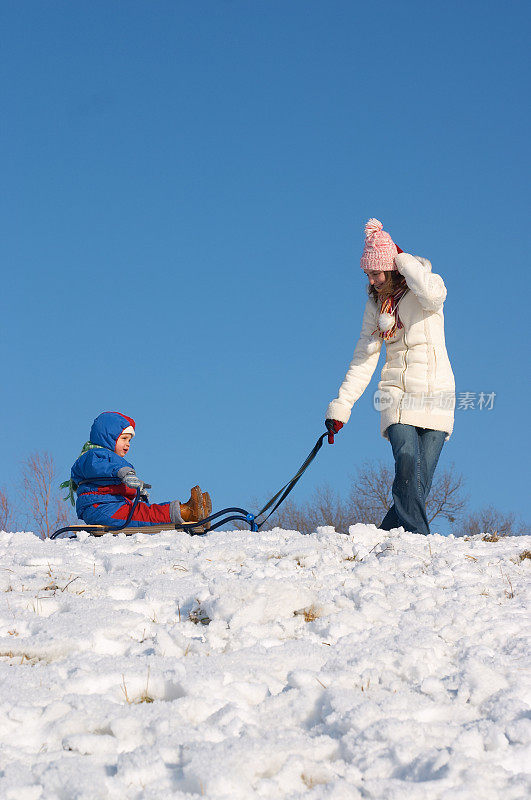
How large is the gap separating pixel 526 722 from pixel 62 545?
176 inches

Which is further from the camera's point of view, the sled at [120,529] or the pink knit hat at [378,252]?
the sled at [120,529]

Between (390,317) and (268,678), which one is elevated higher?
(390,317)

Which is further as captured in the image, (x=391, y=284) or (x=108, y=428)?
(x=108, y=428)

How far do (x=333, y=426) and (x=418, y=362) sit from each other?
1067 millimetres

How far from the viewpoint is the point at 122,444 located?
1008cm

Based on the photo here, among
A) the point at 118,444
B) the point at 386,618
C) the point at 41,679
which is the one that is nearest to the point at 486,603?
the point at 386,618

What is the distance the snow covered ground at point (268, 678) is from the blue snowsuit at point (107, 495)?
4182 mm

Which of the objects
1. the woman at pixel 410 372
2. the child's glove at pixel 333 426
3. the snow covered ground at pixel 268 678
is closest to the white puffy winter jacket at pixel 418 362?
the woman at pixel 410 372

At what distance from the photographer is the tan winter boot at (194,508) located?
30.9 ft

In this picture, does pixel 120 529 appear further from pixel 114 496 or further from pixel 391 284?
pixel 391 284

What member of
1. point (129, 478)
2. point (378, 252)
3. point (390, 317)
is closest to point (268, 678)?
point (390, 317)

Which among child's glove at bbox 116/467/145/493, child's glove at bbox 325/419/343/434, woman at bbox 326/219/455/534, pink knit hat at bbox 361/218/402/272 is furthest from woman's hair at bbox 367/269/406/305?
child's glove at bbox 116/467/145/493

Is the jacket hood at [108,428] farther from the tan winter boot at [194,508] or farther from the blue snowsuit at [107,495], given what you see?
the tan winter boot at [194,508]

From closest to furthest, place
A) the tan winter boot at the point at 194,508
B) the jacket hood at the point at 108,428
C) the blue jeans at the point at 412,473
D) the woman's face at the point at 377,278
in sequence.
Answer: the blue jeans at the point at 412,473
the woman's face at the point at 377,278
the tan winter boot at the point at 194,508
the jacket hood at the point at 108,428
